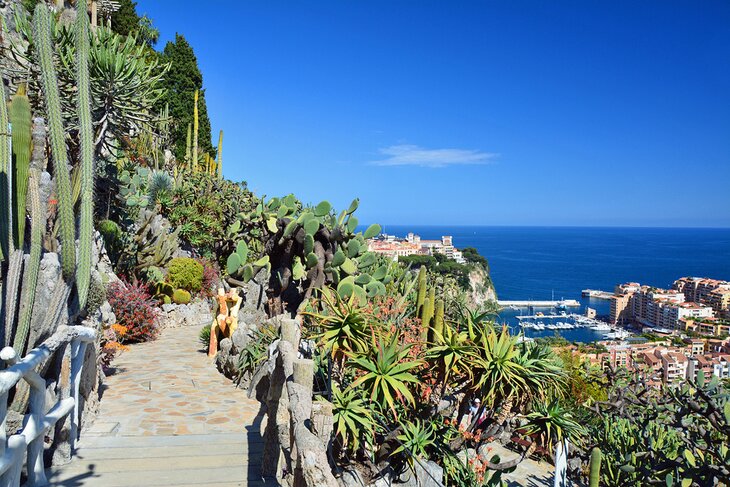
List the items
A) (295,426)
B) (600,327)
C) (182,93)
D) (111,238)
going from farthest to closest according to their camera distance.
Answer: (600,327) → (182,93) → (111,238) → (295,426)

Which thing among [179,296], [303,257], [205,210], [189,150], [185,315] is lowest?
[185,315]

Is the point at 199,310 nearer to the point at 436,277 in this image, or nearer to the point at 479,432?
the point at 436,277

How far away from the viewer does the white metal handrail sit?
2830 millimetres

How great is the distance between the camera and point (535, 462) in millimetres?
6578

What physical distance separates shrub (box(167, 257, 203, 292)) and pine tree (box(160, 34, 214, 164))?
13504mm

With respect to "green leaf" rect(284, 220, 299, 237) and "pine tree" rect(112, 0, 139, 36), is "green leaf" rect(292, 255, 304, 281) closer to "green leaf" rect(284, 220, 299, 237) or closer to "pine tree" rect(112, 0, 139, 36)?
"green leaf" rect(284, 220, 299, 237)

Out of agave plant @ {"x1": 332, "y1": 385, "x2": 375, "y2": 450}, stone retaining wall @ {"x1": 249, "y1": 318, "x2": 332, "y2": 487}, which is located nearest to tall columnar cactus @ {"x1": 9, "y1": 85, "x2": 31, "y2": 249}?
stone retaining wall @ {"x1": 249, "y1": 318, "x2": 332, "y2": 487}

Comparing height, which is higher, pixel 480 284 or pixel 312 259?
pixel 312 259

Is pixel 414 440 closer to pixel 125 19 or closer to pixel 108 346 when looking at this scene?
pixel 108 346

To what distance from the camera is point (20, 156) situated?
4.28 m

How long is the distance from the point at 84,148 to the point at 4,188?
3.39ft

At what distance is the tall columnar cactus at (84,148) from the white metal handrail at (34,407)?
62 centimetres

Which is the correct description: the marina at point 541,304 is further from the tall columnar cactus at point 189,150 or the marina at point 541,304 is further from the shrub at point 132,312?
the shrub at point 132,312

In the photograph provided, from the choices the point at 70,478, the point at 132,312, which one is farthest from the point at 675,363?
the point at 132,312
